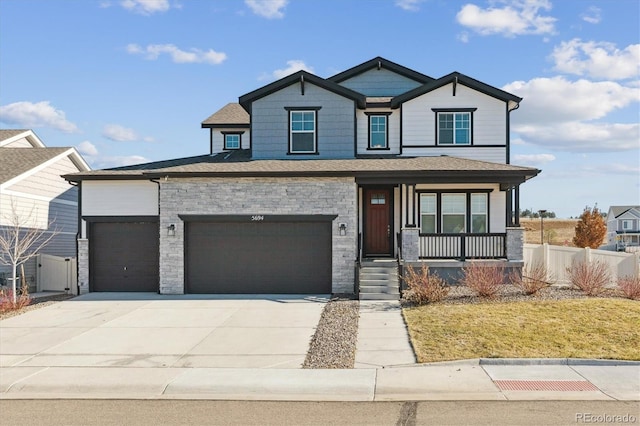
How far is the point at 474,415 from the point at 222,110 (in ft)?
75.2

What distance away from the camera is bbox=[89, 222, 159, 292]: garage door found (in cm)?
1861

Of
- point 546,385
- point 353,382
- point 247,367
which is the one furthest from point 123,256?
point 546,385

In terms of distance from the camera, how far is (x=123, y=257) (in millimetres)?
18734

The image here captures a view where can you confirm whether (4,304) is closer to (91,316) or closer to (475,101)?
(91,316)

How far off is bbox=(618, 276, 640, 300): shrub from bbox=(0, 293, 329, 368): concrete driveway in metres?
8.82

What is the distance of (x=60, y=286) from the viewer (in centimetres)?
1966

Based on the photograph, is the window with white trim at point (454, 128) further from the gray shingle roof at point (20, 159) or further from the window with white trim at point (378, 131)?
the gray shingle roof at point (20, 159)

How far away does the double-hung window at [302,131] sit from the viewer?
20.2 m

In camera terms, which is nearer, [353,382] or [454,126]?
[353,382]

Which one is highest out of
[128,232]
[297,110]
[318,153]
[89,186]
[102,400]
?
[297,110]

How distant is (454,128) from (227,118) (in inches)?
455

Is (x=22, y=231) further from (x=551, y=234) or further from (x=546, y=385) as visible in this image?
(x=551, y=234)

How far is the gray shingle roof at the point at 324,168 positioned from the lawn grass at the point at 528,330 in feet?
16.4

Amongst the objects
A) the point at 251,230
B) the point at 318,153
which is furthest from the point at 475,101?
the point at 251,230
